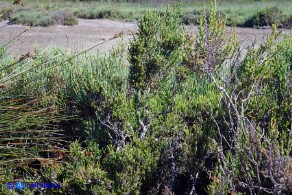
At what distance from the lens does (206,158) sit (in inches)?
146

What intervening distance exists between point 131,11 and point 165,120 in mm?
26259

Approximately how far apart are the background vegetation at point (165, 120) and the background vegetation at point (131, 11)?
50.5 ft

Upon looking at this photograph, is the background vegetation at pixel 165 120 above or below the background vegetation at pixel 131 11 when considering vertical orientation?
above

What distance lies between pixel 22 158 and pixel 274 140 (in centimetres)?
179

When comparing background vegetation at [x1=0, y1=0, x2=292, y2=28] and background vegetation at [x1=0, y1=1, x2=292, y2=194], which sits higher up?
background vegetation at [x1=0, y1=1, x2=292, y2=194]

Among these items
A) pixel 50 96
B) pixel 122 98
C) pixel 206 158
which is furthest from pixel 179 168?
pixel 50 96

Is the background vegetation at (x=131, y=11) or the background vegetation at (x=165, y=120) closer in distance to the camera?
the background vegetation at (x=165, y=120)

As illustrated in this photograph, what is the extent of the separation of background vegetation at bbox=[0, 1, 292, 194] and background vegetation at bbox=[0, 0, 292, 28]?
15.4 metres

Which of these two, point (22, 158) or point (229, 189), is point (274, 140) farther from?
point (22, 158)

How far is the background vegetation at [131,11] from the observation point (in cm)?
2332

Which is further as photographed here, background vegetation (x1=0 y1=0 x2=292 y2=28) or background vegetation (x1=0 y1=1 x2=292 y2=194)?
background vegetation (x1=0 y1=0 x2=292 y2=28)

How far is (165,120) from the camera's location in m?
4.09

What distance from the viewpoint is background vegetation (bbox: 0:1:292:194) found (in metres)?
3.35

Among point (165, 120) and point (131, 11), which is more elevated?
point (165, 120)
